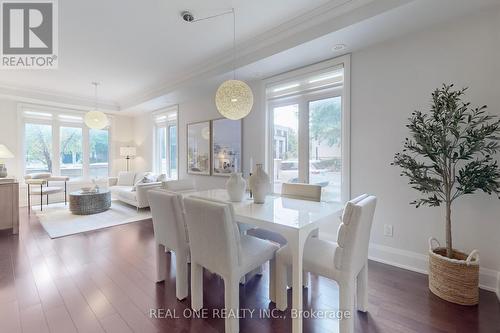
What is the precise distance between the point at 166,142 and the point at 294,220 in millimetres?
5606

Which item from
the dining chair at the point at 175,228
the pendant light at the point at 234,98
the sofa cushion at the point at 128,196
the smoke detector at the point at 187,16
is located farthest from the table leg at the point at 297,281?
the sofa cushion at the point at 128,196

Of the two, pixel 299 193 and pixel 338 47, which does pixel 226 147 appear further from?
pixel 338 47

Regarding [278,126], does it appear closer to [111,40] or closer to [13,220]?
[111,40]

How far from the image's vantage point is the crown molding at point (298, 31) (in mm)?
2232

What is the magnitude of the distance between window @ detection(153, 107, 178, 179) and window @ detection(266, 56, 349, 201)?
3235 mm

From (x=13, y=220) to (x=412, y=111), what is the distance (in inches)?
228

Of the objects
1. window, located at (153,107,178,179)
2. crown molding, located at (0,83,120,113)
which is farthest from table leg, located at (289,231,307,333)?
crown molding, located at (0,83,120,113)

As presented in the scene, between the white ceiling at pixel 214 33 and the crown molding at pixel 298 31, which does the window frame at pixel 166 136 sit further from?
the crown molding at pixel 298 31

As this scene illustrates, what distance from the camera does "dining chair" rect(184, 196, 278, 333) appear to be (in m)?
1.53

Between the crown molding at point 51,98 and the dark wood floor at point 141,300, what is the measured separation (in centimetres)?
396


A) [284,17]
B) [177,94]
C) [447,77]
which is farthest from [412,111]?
[177,94]

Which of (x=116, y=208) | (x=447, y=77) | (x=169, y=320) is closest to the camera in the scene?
(x=169, y=320)

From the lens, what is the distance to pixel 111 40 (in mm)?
3145

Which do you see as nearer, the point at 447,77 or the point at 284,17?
the point at 447,77
